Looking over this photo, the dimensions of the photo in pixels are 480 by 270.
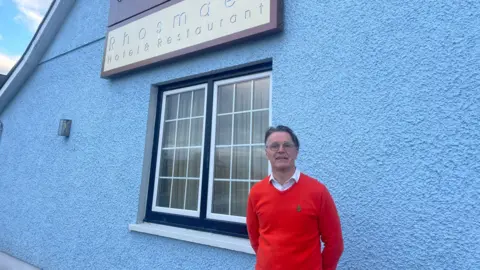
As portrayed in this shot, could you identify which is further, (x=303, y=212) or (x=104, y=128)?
(x=104, y=128)

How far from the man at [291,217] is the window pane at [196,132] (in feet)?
5.76

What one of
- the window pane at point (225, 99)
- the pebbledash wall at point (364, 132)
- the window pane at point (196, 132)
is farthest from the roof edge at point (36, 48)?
the window pane at point (225, 99)

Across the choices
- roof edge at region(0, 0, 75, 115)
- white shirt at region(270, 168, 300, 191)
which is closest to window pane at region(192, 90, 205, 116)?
white shirt at region(270, 168, 300, 191)

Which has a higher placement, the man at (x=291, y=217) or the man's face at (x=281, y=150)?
the man's face at (x=281, y=150)

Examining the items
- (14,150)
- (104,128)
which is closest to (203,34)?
(104,128)

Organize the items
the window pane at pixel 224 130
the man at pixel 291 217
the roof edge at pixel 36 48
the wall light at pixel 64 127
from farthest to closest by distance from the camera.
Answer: the roof edge at pixel 36 48
the wall light at pixel 64 127
the window pane at pixel 224 130
the man at pixel 291 217

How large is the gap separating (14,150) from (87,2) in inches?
133

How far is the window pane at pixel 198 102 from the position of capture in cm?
360

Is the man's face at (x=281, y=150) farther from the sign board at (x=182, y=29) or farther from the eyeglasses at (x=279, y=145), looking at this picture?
the sign board at (x=182, y=29)

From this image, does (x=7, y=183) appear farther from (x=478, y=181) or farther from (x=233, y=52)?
(x=478, y=181)

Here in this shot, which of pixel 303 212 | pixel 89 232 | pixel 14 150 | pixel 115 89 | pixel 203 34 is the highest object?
pixel 203 34

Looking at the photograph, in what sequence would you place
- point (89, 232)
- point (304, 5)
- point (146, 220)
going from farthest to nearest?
1. point (89, 232)
2. point (146, 220)
3. point (304, 5)

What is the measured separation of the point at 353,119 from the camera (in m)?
2.30

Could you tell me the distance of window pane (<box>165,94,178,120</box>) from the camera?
3875mm
